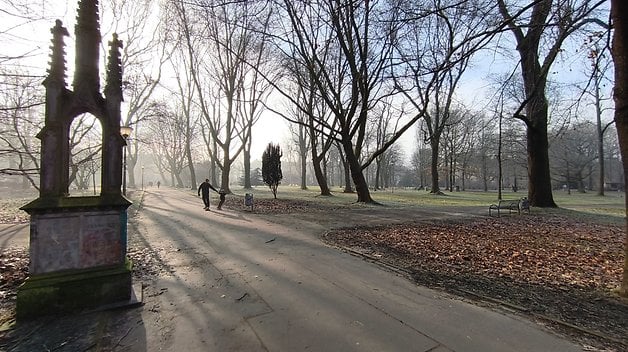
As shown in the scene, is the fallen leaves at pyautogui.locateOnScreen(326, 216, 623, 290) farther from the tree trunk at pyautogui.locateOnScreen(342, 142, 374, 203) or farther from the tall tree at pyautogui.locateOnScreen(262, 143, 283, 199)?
the tall tree at pyautogui.locateOnScreen(262, 143, 283, 199)

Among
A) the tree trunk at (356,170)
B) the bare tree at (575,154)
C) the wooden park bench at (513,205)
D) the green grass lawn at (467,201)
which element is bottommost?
the green grass lawn at (467,201)

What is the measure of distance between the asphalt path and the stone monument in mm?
447

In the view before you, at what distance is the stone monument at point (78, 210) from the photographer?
4.04 m

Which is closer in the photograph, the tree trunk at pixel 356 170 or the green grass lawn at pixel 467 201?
the green grass lawn at pixel 467 201

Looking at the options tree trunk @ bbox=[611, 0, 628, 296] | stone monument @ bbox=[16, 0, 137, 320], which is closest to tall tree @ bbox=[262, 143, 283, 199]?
stone monument @ bbox=[16, 0, 137, 320]

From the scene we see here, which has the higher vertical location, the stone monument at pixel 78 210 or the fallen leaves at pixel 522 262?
the stone monument at pixel 78 210

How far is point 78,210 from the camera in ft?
14.1

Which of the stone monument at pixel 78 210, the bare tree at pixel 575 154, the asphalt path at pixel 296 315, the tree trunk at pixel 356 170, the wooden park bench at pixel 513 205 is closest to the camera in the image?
the asphalt path at pixel 296 315

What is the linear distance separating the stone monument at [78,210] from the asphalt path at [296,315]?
447 millimetres

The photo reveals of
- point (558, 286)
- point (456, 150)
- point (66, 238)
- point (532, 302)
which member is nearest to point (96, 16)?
point (66, 238)

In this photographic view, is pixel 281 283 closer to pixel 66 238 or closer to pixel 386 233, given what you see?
pixel 66 238

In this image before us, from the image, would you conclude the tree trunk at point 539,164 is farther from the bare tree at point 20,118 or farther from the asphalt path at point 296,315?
the bare tree at point 20,118

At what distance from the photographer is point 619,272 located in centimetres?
586

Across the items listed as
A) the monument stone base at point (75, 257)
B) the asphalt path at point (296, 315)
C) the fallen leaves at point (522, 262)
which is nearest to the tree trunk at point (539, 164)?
the fallen leaves at point (522, 262)
